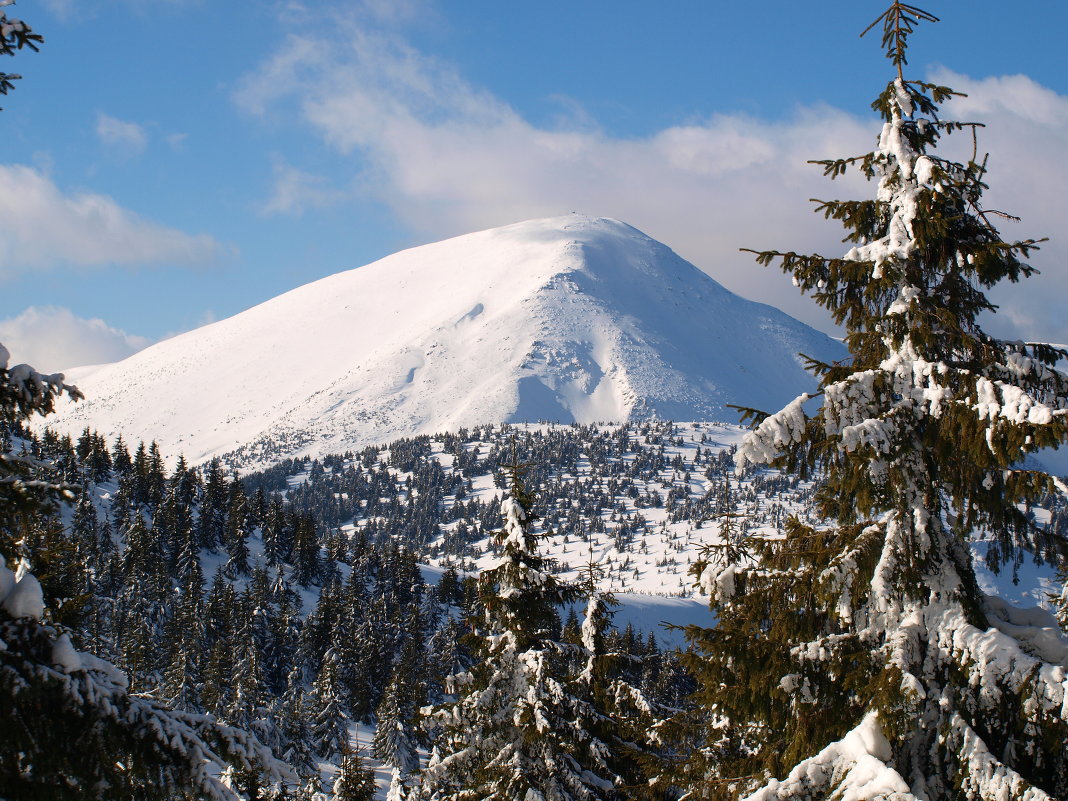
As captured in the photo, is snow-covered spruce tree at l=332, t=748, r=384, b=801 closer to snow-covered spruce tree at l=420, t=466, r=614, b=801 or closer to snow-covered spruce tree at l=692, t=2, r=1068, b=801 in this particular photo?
snow-covered spruce tree at l=420, t=466, r=614, b=801

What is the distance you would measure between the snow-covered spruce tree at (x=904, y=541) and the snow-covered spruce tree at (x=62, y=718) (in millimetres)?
4992

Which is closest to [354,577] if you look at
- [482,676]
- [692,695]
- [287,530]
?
[287,530]

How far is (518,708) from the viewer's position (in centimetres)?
1542

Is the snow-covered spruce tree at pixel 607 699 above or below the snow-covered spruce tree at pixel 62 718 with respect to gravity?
below

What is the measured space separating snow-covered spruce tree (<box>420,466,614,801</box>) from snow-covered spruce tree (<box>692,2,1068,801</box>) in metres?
6.88

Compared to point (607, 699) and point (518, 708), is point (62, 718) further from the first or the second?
point (607, 699)

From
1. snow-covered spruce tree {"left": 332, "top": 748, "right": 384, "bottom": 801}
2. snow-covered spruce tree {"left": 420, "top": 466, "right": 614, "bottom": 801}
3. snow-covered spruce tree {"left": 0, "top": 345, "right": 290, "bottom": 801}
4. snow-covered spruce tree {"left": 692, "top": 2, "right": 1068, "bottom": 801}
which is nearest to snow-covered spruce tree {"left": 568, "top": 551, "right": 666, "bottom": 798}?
snow-covered spruce tree {"left": 420, "top": 466, "right": 614, "bottom": 801}

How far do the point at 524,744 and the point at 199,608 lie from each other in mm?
81157

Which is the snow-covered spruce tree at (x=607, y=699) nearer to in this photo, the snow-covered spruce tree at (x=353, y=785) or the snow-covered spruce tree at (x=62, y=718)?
the snow-covered spruce tree at (x=62, y=718)

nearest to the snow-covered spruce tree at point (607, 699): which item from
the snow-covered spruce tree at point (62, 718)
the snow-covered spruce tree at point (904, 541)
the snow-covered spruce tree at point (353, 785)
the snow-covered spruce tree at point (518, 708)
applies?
the snow-covered spruce tree at point (518, 708)

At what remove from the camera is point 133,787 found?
19.8ft

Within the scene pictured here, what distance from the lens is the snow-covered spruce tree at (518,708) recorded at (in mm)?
15273

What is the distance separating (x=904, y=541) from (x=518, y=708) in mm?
9864

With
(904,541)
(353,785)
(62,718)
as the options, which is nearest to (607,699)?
(904,541)
